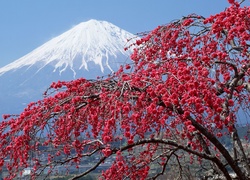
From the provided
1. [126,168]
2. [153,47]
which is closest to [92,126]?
[126,168]

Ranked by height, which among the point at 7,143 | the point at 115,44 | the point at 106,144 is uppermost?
the point at 115,44

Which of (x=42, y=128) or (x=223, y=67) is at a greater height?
(x=223, y=67)

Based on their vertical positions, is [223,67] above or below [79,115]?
above

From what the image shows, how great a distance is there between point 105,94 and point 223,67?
10.9ft

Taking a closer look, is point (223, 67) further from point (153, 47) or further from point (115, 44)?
point (115, 44)

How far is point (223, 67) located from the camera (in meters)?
7.25

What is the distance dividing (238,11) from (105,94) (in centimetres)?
264

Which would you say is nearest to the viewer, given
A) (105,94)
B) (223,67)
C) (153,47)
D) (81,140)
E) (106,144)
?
(106,144)

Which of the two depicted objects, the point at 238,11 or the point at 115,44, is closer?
the point at 238,11

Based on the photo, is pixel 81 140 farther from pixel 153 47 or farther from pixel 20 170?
pixel 153 47

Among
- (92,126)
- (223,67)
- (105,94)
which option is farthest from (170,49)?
(105,94)

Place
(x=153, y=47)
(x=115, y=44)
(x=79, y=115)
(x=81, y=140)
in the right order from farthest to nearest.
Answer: (x=115, y=44) < (x=153, y=47) < (x=79, y=115) < (x=81, y=140)

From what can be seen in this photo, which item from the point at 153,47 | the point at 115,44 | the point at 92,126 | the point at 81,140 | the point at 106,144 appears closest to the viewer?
the point at 106,144

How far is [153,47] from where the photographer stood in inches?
310
